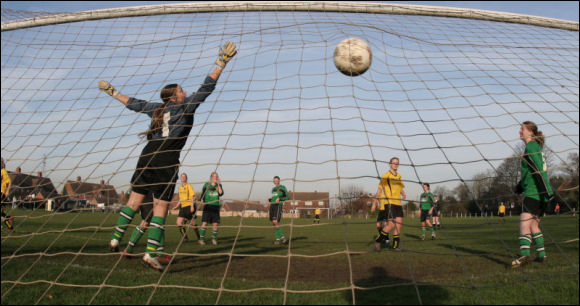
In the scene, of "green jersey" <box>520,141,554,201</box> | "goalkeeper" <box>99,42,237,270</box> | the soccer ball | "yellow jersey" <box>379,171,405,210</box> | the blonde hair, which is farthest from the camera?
"yellow jersey" <box>379,171,405,210</box>

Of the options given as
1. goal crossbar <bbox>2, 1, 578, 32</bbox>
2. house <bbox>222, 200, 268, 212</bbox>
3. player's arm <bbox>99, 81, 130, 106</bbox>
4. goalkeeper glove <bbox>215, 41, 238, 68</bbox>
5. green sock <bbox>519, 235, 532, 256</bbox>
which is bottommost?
green sock <bbox>519, 235, 532, 256</bbox>

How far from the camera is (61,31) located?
→ 611 cm

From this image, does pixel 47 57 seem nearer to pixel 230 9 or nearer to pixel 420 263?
pixel 230 9

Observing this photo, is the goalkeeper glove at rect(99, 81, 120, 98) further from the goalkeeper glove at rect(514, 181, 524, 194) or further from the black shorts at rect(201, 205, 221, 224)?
the goalkeeper glove at rect(514, 181, 524, 194)

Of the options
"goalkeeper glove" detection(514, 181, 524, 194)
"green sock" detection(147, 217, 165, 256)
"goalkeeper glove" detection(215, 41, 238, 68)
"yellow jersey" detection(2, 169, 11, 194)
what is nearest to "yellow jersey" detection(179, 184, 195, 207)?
"yellow jersey" detection(2, 169, 11, 194)

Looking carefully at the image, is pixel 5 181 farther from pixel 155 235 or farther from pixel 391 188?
pixel 391 188

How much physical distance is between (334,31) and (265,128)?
187cm

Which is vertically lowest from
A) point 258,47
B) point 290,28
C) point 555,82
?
point 555,82

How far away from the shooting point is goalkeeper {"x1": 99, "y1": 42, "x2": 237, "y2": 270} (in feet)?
13.5

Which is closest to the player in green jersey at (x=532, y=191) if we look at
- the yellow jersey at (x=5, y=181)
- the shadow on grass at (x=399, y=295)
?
the shadow on grass at (x=399, y=295)

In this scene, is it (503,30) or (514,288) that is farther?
(503,30)

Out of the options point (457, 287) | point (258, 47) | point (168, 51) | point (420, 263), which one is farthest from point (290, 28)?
point (457, 287)

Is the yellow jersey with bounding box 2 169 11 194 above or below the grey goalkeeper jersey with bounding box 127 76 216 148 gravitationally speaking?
below

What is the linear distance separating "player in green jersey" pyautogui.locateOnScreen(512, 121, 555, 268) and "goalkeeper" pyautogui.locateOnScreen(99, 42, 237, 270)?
11.5 feet
